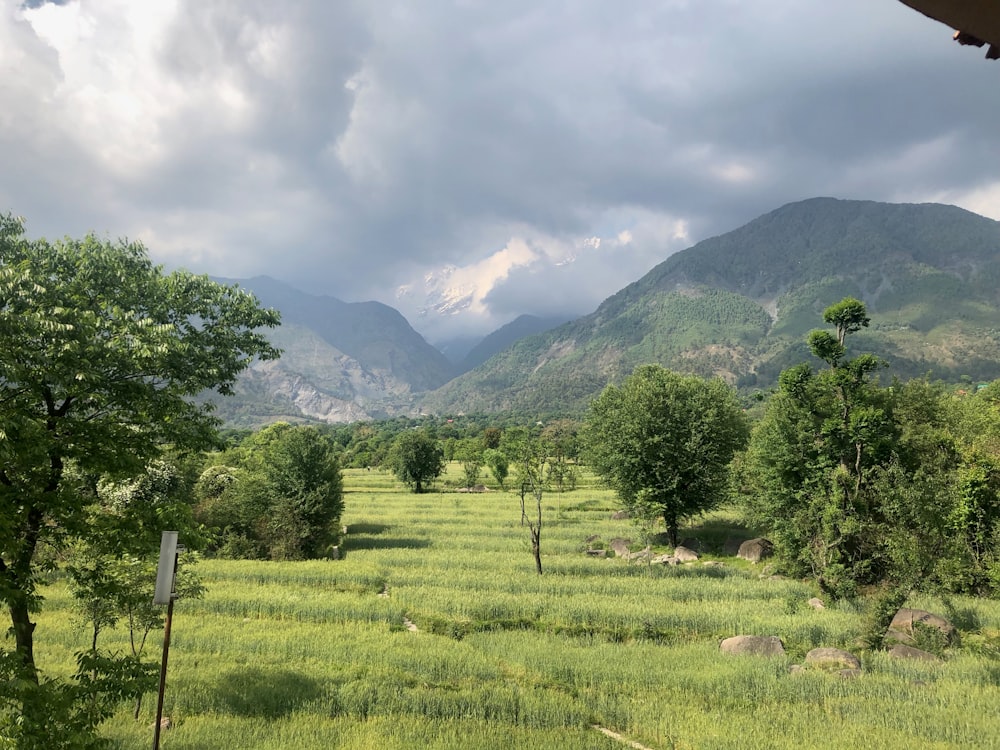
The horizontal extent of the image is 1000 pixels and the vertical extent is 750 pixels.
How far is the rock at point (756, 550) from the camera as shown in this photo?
3234 cm

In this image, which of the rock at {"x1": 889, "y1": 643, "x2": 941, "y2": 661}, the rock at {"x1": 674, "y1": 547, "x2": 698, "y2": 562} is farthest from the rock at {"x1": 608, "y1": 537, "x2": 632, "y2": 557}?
the rock at {"x1": 889, "y1": 643, "x2": 941, "y2": 661}

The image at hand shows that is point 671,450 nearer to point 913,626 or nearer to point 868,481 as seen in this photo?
point 868,481

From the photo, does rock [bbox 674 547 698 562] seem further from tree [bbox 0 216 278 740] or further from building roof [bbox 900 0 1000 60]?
building roof [bbox 900 0 1000 60]

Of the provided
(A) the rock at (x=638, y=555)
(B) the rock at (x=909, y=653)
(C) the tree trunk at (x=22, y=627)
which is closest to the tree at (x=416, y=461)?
(A) the rock at (x=638, y=555)

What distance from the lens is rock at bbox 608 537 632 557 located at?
35406mm

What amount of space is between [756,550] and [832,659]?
17678 mm

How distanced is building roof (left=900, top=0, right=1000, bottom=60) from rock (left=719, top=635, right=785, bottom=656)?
1835 centimetres

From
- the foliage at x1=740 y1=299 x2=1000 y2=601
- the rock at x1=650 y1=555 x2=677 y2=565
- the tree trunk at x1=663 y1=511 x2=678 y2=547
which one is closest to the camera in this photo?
the foliage at x1=740 y1=299 x2=1000 y2=601

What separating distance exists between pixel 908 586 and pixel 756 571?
1163 centimetres

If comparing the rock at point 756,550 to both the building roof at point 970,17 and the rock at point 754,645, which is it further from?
the building roof at point 970,17

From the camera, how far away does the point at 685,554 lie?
3419 centimetres

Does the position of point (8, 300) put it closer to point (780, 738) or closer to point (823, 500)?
point (780, 738)

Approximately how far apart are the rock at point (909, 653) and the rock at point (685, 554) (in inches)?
640

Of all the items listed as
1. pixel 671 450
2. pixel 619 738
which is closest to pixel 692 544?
pixel 671 450
